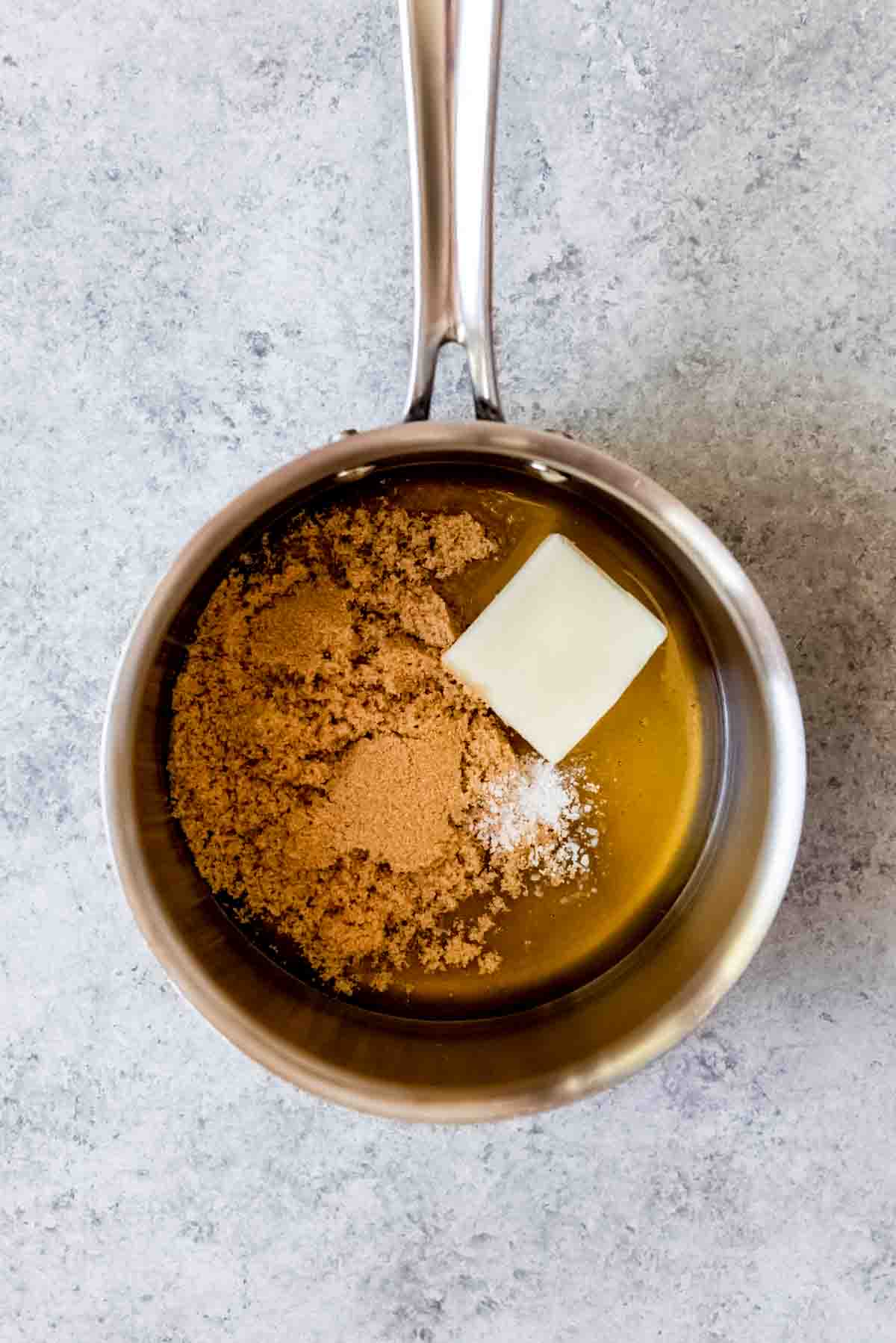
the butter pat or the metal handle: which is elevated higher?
the metal handle

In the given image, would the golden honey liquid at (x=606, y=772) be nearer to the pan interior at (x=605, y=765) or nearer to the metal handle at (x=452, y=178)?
the pan interior at (x=605, y=765)

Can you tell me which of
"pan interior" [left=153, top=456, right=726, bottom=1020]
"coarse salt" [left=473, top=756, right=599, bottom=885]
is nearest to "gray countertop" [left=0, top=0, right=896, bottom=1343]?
"pan interior" [left=153, top=456, right=726, bottom=1020]

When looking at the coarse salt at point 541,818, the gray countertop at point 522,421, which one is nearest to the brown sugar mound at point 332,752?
the coarse salt at point 541,818

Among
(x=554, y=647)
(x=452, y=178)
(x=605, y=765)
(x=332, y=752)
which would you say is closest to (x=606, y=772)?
(x=605, y=765)

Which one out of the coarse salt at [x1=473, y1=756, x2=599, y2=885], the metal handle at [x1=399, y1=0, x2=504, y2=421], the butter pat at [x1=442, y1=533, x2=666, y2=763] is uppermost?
the metal handle at [x1=399, y1=0, x2=504, y2=421]

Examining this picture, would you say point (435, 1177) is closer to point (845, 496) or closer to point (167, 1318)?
point (167, 1318)

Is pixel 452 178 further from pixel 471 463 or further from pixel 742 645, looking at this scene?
pixel 742 645

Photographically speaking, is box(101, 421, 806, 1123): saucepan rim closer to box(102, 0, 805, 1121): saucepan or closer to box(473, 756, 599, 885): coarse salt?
box(102, 0, 805, 1121): saucepan
